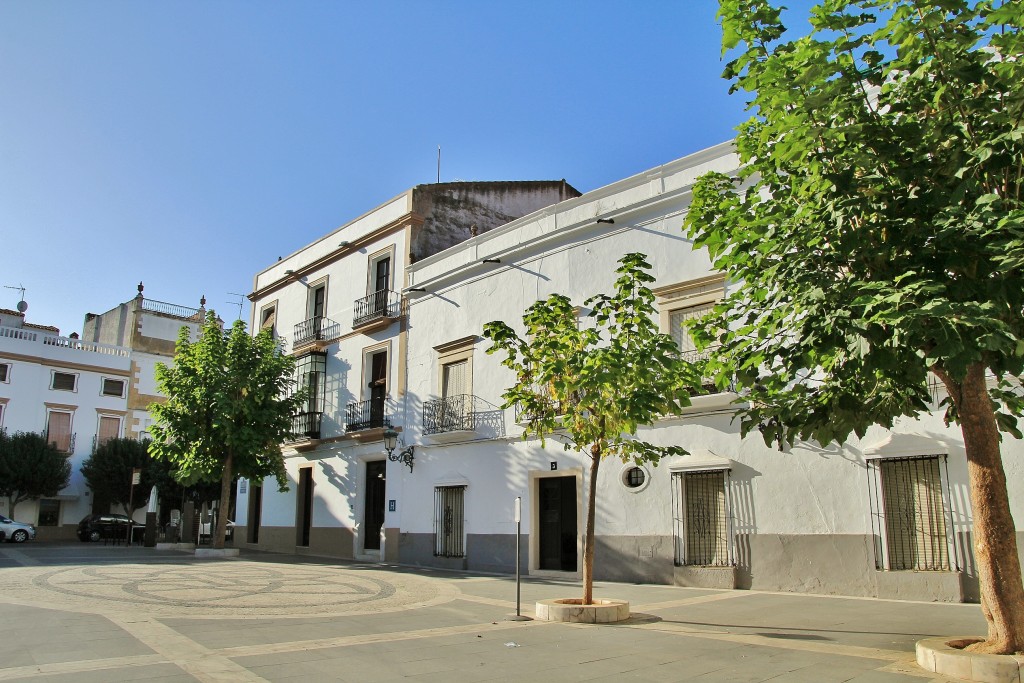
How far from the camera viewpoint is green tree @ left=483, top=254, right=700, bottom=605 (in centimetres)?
1026

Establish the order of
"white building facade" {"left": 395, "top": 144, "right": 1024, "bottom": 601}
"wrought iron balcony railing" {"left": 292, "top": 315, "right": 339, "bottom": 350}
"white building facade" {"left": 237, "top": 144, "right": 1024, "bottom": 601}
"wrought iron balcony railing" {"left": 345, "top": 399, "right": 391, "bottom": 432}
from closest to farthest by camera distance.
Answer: "white building facade" {"left": 395, "top": 144, "right": 1024, "bottom": 601} → "white building facade" {"left": 237, "top": 144, "right": 1024, "bottom": 601} → "wrought iron balcony railing" {"left": 345, "top": 399, "right": 391, "bottom": 432} → "wrought iron balcony railing" {"left": 292, "top": 315, "right": 339, "bottom": 350}

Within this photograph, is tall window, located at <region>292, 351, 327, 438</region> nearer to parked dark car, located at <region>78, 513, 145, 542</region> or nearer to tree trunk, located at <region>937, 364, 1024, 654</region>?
parked dark car, located at <region>78, 513, 145, 542</region>

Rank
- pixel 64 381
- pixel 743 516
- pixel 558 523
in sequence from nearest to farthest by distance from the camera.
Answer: pixel 743 516, pixel 558 523, pixel 64 381

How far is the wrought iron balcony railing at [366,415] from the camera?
22.7 metres

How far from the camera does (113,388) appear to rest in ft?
139

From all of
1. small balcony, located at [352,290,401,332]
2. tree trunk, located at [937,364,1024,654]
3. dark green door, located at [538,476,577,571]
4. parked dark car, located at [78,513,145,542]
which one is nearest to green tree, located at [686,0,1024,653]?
tree trunk, located at [937,364,1024,654]

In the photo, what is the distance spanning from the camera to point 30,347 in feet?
128

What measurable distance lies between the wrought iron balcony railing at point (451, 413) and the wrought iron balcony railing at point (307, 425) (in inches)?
243

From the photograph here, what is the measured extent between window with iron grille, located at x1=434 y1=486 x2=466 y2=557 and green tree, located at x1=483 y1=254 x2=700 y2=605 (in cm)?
885

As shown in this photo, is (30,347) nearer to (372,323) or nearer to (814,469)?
(372,323)

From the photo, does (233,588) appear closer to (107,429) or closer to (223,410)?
(223,410)

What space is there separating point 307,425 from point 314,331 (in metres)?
3.17

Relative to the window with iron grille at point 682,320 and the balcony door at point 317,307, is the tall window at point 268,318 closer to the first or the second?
the balcony door at point 317,307

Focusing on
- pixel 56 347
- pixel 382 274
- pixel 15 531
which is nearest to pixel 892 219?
pixel 382 274
